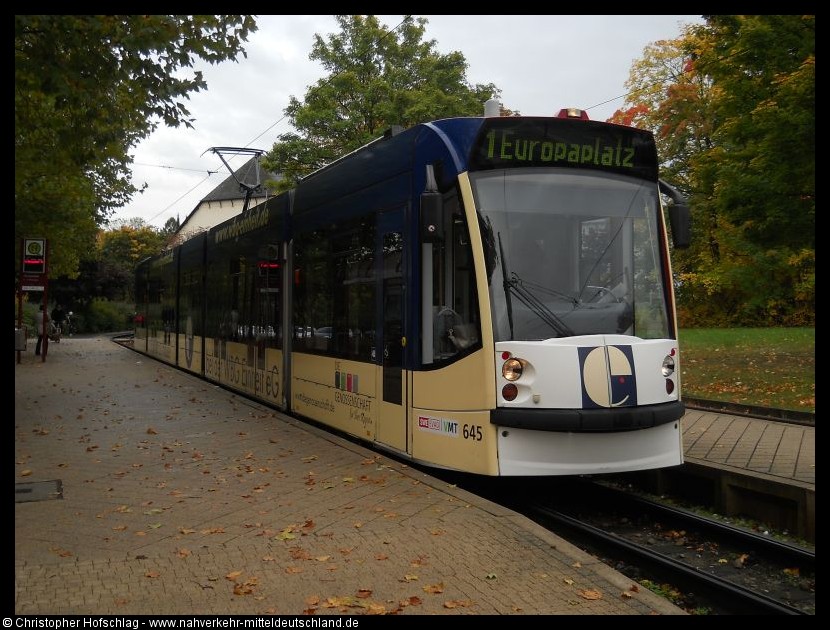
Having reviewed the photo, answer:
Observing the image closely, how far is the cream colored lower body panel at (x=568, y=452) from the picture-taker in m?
6.76

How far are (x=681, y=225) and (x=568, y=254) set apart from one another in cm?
140

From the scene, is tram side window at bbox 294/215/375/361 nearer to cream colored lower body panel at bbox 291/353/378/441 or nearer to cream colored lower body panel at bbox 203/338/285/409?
cream colored lower body panel at bbox 291/353/378/441

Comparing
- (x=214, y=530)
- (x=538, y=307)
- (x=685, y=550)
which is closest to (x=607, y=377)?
(x=538, y=307)

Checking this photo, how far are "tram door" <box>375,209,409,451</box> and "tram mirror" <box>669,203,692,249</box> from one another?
2658mm

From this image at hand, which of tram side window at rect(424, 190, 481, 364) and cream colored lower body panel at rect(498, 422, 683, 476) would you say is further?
tram side window at rect(424, 190, 481, 364)

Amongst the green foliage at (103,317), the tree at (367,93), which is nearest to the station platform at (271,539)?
the tree at (367,93)

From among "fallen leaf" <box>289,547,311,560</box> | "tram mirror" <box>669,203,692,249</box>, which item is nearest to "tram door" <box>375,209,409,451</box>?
"fallen leaf" <box>289,547,311,560</box>

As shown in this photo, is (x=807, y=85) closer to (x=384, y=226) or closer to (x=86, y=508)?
(x=384, y=226)

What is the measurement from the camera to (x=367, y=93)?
2961 cm

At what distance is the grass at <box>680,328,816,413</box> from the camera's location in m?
13.4

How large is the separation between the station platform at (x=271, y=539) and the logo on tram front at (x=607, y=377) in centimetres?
123

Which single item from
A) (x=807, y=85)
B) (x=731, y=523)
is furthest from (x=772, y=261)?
(x=731, y=523)

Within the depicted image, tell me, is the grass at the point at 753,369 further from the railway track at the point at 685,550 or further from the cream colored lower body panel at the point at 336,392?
the cream colored lower body panel at the point at 336,392

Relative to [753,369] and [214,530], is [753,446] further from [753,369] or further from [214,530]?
[753,369]
